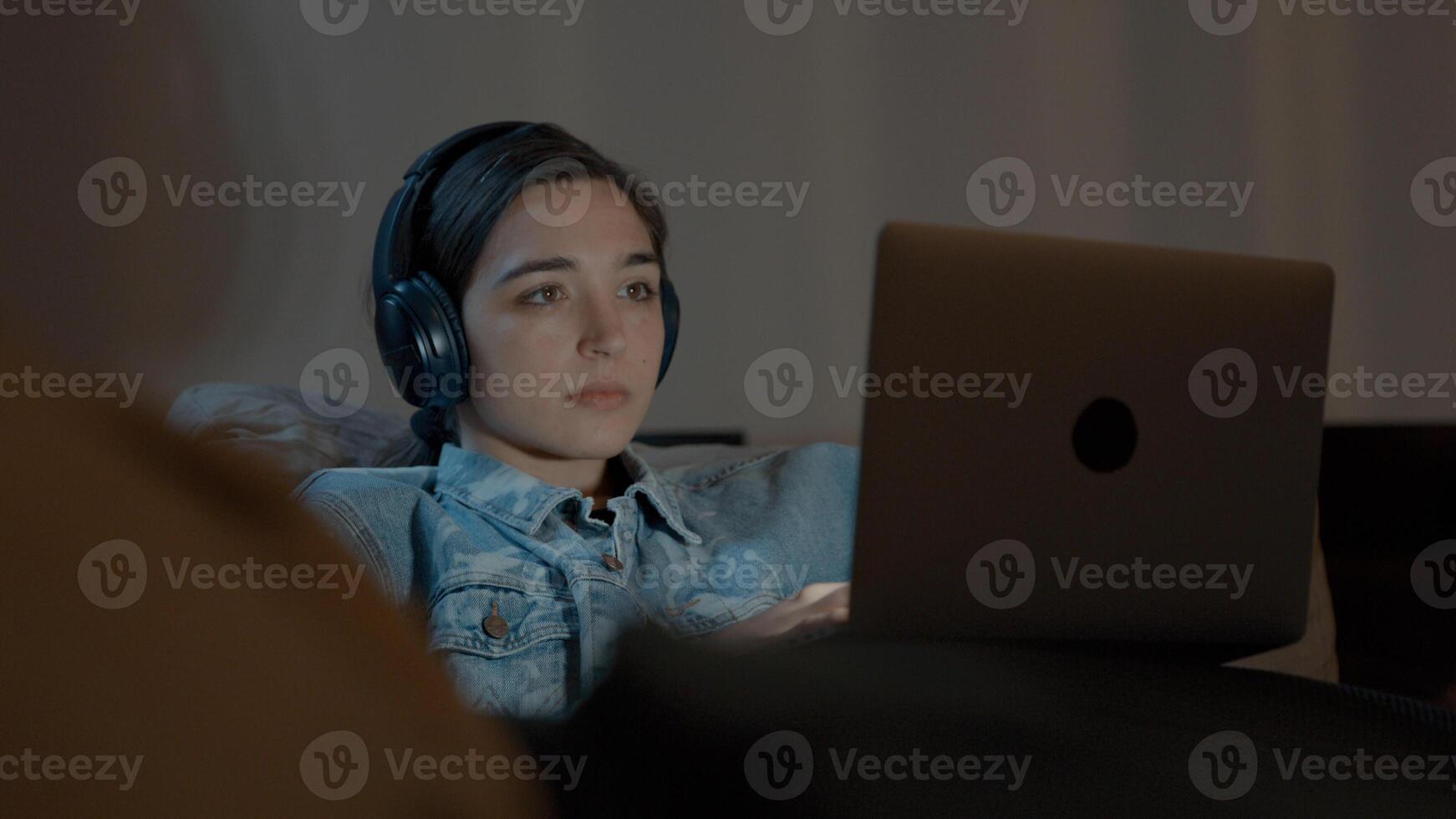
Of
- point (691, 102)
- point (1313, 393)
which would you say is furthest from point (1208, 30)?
point (1313, 393)

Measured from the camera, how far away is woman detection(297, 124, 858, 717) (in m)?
1.17

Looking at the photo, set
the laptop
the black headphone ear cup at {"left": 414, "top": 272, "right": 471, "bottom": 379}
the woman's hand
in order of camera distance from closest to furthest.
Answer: the laptop < the woman's hand < the black headphone ear cup at {"left": 414, "top": 272, "right": 471, "bottom": 379}

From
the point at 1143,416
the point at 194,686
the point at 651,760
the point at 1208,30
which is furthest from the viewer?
the point at 1208,30

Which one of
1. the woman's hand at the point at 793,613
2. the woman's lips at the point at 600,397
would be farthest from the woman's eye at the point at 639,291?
the woman's hand at the point at 793,613

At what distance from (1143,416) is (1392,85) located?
2.22 meters

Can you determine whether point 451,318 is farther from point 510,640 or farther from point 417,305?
point 510,640

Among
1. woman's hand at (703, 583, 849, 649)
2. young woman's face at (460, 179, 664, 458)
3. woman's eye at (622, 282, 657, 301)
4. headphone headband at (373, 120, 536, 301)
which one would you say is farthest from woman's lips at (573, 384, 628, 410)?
woman's hand at (703, 583, 849, 649)

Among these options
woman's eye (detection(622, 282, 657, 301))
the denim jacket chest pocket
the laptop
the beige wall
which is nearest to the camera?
the laptop

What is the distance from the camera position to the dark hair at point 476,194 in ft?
4.19

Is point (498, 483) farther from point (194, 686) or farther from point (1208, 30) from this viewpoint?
point (1208, 30)

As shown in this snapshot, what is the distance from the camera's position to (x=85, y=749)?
25 cm

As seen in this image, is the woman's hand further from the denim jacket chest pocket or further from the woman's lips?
the woman's lips

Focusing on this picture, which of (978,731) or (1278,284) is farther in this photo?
(1278,284)

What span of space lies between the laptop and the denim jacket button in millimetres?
519
